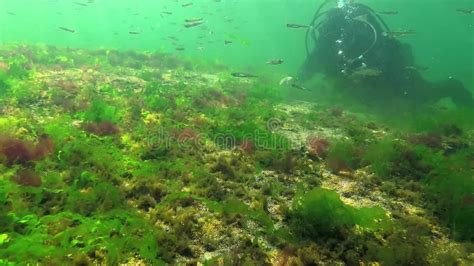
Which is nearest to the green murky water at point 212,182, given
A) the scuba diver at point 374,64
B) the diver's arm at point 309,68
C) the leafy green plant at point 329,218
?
the leafy green plant at point 329,218

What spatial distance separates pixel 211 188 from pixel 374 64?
1681 centimetres

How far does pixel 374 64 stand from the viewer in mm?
20672

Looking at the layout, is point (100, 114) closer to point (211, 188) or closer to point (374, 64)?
point (211, 188)

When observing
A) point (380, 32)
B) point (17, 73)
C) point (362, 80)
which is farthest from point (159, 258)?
point (380, 32)

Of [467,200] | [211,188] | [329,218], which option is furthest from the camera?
[211,188]

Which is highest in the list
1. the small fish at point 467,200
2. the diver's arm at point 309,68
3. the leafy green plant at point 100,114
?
the diver's arm at point 309,68

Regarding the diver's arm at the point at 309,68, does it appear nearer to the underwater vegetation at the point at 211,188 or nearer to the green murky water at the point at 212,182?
the green murky water at the point at 212,182

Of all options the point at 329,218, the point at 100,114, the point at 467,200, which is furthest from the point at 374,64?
the point at 329,218

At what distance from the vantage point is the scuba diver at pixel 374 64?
20453 mm

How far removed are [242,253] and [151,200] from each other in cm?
215

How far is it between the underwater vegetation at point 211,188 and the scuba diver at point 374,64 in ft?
25.5

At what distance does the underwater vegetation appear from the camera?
526 cm

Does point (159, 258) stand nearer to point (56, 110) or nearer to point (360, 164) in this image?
point (360, 164)

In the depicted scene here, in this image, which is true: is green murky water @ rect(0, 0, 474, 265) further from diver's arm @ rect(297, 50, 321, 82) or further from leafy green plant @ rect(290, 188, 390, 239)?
diver's arm @ rect(297, 50, 321, 82)
